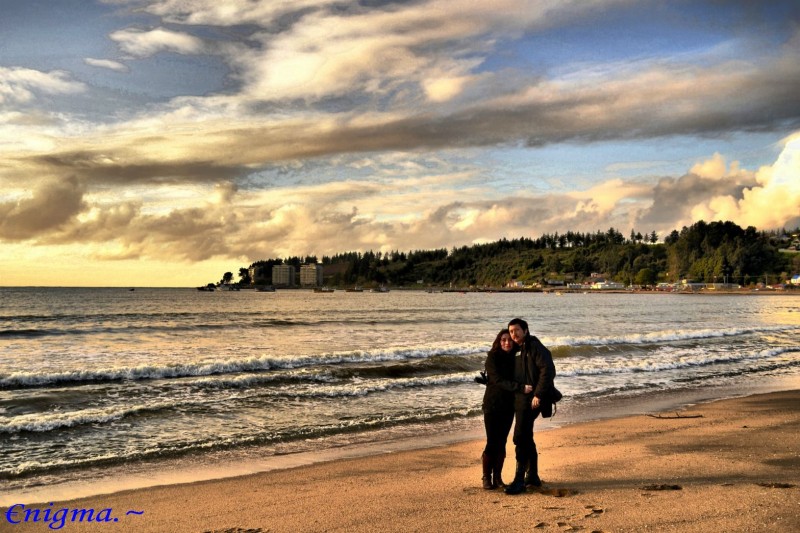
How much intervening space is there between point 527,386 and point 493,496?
1.55m

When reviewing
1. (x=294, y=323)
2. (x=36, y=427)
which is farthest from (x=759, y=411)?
(x=294, y=323)

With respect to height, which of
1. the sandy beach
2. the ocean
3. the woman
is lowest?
the ocean

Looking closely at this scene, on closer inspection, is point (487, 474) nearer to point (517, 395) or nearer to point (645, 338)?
point (517, 395)

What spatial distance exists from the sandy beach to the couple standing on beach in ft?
1.27

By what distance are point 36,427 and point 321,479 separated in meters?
7.67

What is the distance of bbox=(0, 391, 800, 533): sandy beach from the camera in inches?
273

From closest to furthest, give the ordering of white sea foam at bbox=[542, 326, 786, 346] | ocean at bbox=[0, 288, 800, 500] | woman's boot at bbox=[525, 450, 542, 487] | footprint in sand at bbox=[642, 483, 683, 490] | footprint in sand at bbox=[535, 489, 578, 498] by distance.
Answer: footprint in sand at bbox=[535, 489, 578, 498]
footprint in sand at bbox=[642, 483, 683, 490]
woman's boot at bbox=[525, 450, 542, 487]
ocean at bbox=[0, 288, 800, 500]
white sea foam at bbox=[542, 326, 786, 346]

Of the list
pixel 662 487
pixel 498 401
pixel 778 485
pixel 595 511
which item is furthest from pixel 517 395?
pixel 778 485

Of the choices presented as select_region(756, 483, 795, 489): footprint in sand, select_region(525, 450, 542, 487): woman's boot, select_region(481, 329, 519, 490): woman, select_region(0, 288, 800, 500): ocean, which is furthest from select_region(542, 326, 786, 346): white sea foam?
select_region(481, 329, 519, 490): woman

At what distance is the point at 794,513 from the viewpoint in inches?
274

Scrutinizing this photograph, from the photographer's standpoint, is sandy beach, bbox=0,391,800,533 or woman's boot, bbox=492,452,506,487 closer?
sandy beach, bbox=0,391,800,533

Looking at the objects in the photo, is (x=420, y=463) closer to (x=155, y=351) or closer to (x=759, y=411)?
(x=759, y=411)

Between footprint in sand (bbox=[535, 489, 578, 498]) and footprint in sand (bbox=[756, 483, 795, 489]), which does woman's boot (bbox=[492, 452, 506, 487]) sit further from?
footprint in sand (bbox=[756, 483, 795, 489])

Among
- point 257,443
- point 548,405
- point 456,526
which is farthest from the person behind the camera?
point 257,443
